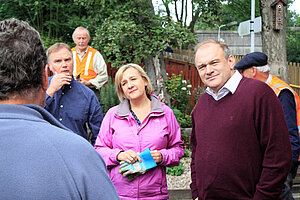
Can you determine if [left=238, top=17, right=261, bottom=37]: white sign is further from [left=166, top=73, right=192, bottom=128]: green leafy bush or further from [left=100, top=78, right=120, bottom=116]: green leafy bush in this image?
[left=100, top=78, right=120, bottom=116]: green leafy bush

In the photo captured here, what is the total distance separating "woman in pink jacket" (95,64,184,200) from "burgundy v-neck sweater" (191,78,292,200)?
57 centimetres

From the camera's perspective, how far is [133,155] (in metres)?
2.67

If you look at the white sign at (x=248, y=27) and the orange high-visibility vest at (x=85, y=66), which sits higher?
the white sign at (x=248, y=27)

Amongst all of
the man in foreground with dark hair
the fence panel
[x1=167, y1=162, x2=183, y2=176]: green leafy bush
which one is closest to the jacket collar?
the man in foreground with dark hair

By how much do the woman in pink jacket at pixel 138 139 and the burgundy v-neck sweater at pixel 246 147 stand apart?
57 centimetres

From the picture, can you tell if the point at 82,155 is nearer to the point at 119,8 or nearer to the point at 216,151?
the point at 216,151

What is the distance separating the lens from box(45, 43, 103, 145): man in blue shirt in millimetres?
2959

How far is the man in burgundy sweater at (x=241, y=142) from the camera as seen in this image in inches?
80.7

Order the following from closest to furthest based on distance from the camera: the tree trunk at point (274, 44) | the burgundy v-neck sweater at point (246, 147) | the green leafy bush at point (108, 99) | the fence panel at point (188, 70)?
1. the burgundy v-neck sweater at point (246, 147)
2. the green leafy bush at point (108, 99)
3. the tree trunk at point (274, 44)
4. the fence panel at point (188, 70)

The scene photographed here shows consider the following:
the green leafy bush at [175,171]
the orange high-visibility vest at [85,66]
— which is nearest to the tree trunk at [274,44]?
the green leafy bush at [175,171]

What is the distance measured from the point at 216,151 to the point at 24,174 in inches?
60.0

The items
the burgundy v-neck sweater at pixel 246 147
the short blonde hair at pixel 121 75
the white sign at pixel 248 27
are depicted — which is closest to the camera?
the burgundy v-neck sweater at pixel 246 147

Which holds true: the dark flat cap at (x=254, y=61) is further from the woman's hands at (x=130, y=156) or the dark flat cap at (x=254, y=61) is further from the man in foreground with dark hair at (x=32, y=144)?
the man in foreground with dark hair at (x=32, y=144)

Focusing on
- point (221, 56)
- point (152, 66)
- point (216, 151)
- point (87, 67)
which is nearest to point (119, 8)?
point (152, 66)
